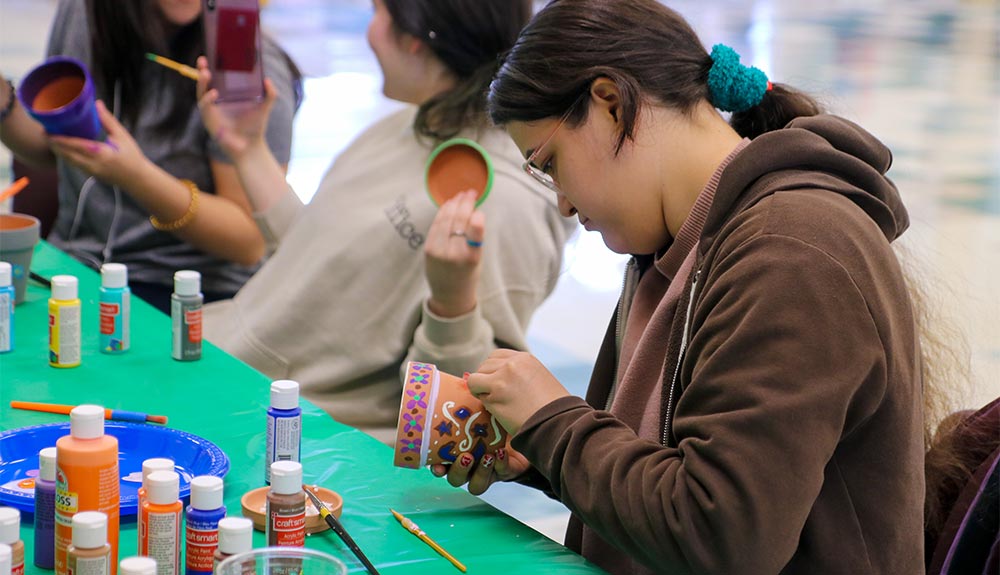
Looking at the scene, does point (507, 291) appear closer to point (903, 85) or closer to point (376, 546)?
point (376, 546)

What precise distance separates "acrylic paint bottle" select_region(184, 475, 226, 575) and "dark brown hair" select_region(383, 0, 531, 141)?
1200mm

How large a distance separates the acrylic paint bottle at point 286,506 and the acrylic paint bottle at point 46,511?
0.65 feet

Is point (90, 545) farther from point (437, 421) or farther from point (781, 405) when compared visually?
point (781, 405)

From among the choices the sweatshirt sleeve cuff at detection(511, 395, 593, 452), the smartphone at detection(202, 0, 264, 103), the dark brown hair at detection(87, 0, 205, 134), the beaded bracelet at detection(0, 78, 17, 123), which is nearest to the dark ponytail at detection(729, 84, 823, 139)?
the sweatshirt sleeve cuff at detection(511, 395, 593, 452)

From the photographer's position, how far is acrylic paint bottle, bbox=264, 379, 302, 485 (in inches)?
51.2

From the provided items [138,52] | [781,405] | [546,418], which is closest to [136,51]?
[138,52]

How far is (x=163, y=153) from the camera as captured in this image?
2645 millimetres

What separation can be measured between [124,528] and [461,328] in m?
0.85

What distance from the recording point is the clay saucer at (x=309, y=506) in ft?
→ 4.01

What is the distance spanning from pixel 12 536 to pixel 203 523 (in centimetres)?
16

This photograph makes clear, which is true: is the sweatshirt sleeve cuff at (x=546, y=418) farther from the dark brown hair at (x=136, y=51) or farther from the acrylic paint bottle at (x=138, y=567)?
the dark brown hair at (x=136, y=51)

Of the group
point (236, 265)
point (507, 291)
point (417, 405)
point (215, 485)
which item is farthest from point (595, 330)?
point (215, 485)

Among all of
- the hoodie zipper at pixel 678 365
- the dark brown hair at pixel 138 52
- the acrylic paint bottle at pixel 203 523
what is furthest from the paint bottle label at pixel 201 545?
the dark brown hair at pixel 138 52

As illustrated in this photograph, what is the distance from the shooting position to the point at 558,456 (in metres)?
1.19
